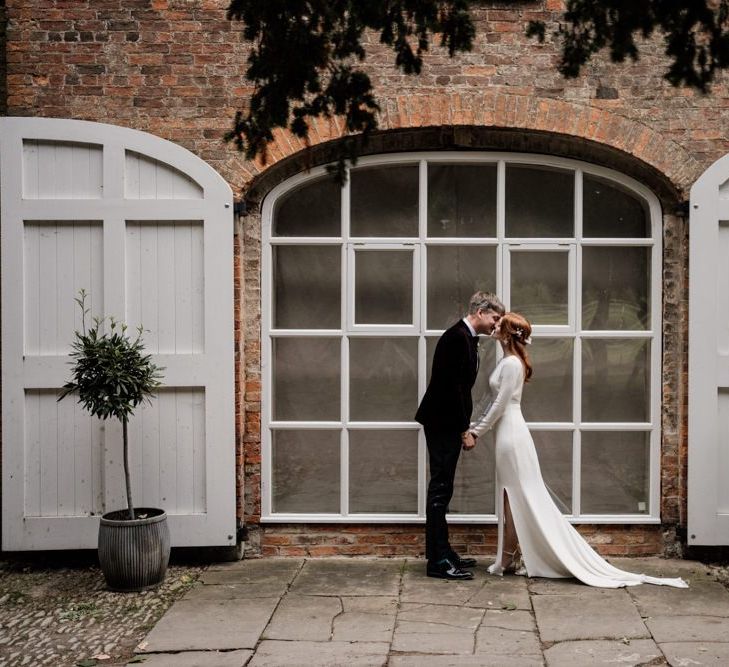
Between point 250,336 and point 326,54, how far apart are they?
3122 mm

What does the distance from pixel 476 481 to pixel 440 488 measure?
0.69 meters

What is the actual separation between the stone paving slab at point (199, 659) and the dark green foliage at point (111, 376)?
1.56 meters

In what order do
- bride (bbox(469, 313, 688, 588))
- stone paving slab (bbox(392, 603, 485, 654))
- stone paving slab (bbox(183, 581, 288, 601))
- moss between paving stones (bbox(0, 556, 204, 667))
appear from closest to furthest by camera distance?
stone paving slab (bbox(392, 603, 485, 654)) → moss between paving stones (bbox(0, 556, 204, 667)) → stone paving slab (bbox(183, 581, 288, 601)) → bride (bbox(469, 313, 688, 588))

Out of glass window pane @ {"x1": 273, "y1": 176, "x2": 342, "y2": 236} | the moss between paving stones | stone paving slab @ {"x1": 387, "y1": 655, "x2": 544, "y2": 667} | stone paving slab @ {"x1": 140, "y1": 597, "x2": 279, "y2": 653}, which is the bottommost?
the moss between paving stones

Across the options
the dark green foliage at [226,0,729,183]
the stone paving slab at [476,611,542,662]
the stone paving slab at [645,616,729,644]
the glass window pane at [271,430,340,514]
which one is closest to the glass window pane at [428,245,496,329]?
Result: the glass window pane at [271,430,340,514]

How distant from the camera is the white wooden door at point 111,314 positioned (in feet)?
20.1

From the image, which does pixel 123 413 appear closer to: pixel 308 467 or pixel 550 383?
pixel 308 467

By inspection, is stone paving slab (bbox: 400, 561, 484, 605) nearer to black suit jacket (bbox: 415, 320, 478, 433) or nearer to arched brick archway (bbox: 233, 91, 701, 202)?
black suit jacket (bbox: 415, 320, 478, 433)

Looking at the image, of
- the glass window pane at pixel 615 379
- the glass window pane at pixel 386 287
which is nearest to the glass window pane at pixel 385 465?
the glass window pane at pixel 386 287

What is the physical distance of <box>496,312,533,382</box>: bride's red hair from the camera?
5.77 metres

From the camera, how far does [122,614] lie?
530cm

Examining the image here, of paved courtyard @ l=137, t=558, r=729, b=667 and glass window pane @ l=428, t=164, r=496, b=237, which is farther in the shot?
glass window pane @ l=428, t=164, r=496, b=237

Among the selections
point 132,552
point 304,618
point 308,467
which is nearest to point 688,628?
point 304,618

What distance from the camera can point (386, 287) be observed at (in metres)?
6.43
